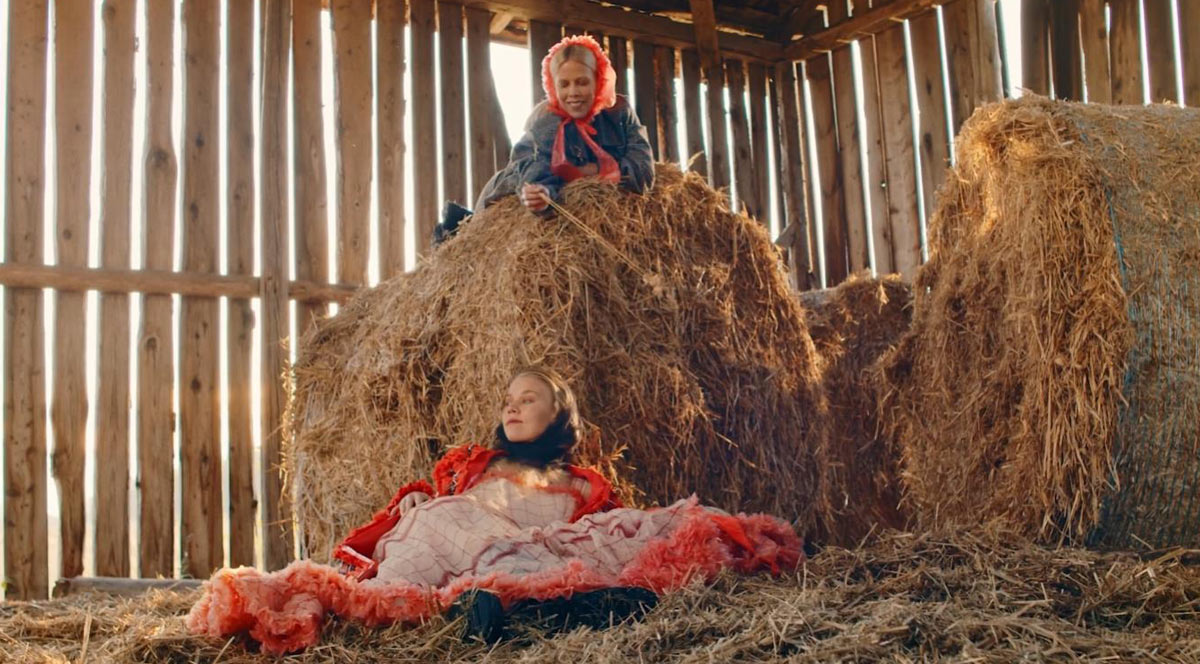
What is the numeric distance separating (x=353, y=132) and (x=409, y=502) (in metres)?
3.17

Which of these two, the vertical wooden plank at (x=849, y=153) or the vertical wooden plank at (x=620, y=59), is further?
the vertical wooden plank at (x=849, y=153)

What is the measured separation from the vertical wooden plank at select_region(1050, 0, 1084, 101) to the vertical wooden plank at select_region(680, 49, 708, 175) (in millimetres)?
2109

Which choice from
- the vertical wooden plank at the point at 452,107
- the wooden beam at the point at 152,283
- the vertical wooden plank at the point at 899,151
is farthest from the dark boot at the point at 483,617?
the vertical wooden plank at the point at 899,151

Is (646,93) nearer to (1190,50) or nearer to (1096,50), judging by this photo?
(1096,50)

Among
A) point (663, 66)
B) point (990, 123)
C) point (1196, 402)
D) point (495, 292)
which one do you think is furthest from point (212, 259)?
point (1196, 402)

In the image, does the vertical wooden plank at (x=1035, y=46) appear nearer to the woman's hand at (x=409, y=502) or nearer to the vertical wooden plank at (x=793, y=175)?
the vertical wooden plank at (x=793, y=175)

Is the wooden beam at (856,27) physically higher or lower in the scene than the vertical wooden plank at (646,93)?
higher

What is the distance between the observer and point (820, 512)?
4.57 meters

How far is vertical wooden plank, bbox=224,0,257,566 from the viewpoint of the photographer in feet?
18.9

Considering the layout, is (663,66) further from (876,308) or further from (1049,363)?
(1049,363)

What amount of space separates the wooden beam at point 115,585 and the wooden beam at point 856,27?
4.92 metres

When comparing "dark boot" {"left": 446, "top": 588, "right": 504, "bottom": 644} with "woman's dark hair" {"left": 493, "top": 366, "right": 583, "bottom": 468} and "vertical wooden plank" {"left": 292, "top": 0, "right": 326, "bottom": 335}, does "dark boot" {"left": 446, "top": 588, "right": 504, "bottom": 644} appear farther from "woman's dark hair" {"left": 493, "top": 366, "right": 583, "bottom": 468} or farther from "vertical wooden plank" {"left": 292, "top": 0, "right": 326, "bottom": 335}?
"vertical wooden plank" {"left": 292, "top": 0, "right": 326, "bottom": 335}

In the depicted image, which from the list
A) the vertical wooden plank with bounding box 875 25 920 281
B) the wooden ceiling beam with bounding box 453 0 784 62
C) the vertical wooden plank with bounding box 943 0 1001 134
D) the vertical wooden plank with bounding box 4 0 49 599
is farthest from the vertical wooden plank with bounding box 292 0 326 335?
the vertical wooden plank with bounding box 943 0 1001 134

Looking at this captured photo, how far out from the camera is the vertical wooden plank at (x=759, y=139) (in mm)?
7617
